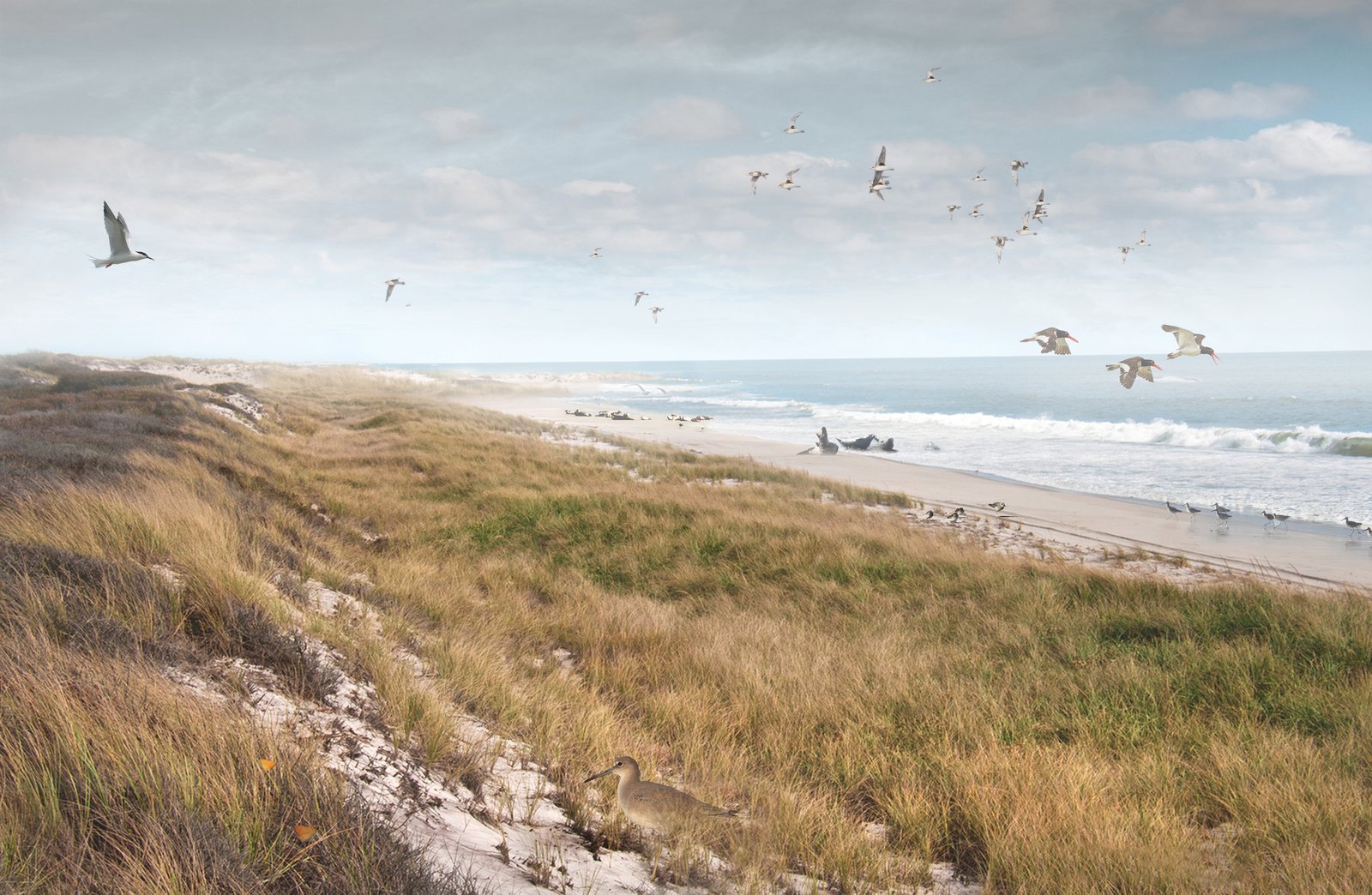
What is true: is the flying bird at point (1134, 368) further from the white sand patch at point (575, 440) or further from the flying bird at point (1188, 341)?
the white sand patch at point (575, 440)

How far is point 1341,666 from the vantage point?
5809 mm

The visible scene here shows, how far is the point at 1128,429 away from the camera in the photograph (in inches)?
1540

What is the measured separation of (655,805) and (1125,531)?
1618cm

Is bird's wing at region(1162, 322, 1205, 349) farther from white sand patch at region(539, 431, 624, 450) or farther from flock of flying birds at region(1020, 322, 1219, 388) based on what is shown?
white sand patch at region(539, 431, 624, 450)

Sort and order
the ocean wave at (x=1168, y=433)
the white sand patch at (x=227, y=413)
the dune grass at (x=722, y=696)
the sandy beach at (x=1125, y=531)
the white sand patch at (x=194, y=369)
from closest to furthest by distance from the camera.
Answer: the dune grass at (x=722, y=696) → the sandy beach at (x=1125, y=531) → the white sand patch at (x=227, y=413) → the ocean wave at (x=1168, y=433) → the white sand patch at (x=194, y=369)

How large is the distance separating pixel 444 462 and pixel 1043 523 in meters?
15.1

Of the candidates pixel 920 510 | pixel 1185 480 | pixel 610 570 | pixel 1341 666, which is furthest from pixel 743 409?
pixel 1341 666

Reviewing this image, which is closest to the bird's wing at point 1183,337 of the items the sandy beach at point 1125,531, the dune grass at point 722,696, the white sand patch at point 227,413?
the dune grass at point 722,696

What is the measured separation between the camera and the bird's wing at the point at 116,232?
332 inches

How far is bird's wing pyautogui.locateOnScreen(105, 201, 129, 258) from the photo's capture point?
8.43 metres

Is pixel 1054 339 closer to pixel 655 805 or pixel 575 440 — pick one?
pixel 655 805

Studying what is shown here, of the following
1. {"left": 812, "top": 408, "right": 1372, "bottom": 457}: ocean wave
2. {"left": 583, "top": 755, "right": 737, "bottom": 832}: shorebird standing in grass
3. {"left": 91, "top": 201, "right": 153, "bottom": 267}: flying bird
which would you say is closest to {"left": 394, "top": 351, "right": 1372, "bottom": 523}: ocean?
{"left": 812, "top": 408, "right": 1372, "bottom": 457}: ocean wave

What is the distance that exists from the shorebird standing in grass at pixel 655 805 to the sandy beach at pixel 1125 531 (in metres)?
10.2

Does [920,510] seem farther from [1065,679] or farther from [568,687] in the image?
[568,687]
